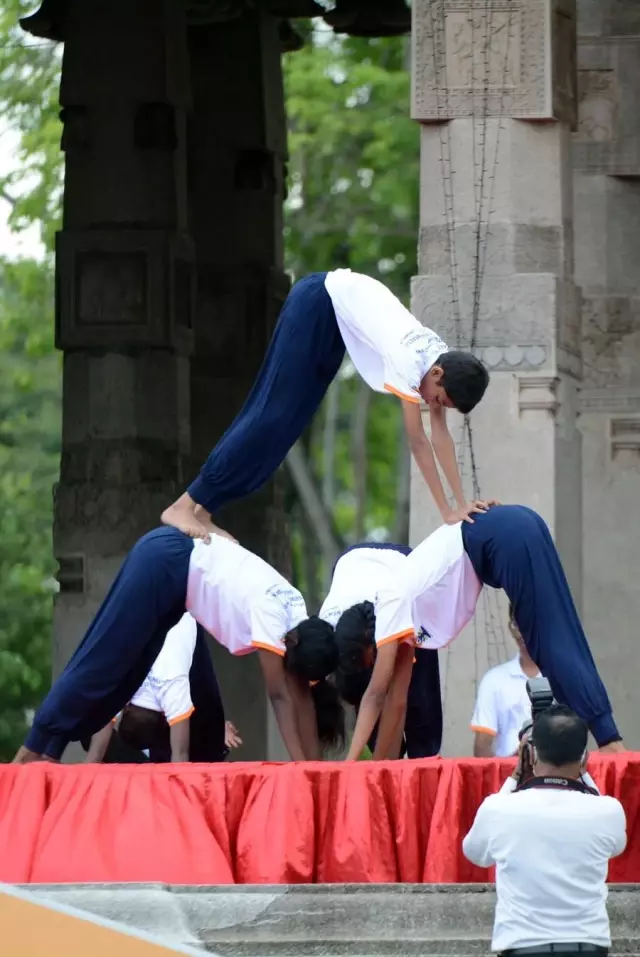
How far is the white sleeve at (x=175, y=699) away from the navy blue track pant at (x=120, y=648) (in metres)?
0.73

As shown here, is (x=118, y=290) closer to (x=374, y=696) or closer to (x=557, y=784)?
(x=374, y=696)

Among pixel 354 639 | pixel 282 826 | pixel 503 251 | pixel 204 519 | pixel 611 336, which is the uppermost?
pixel 503 251

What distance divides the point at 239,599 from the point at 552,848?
3.94 m

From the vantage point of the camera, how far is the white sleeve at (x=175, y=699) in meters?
12.8

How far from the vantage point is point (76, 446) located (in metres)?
20.0

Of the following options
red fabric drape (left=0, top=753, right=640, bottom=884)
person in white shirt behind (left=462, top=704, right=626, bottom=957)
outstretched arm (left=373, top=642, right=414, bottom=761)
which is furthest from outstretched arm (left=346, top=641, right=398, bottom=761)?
person in white shirt behind (left=462, top=704, right=626, bottom=957)

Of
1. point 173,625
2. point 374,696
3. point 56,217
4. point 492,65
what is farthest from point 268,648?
point 56,217

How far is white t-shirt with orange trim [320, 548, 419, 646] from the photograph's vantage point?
38.3ft

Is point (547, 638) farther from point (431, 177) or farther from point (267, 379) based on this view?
point (431, 177)

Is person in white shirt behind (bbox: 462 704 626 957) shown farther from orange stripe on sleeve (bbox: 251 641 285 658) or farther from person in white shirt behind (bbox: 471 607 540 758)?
person in white shirt behind (bbox: 471 607 540 758)

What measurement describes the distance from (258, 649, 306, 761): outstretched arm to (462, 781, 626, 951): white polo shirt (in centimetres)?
359

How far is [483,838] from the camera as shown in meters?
8.48

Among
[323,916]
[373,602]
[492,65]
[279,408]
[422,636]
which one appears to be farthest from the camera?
[492,65]

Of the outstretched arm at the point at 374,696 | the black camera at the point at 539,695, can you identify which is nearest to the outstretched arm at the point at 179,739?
the outstretched arm at the point at 374,696
